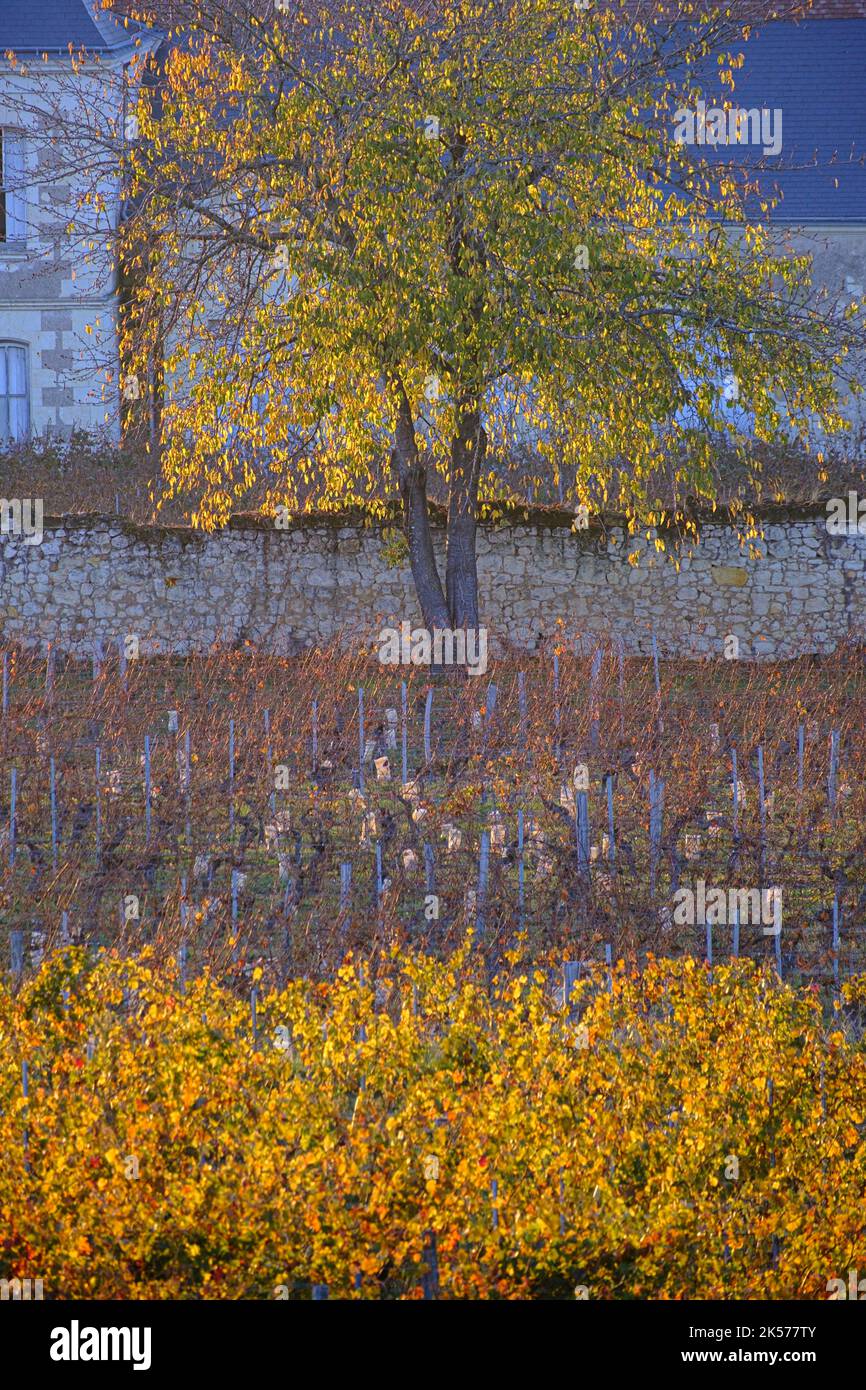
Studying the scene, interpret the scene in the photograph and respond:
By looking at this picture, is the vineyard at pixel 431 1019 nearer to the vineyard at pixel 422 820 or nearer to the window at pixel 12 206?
the vineyard at pixel 422 820

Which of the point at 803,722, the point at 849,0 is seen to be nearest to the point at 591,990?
the point at 803,722

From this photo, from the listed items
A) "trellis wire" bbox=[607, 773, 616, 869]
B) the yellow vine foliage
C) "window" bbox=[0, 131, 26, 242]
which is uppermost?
"window" bbox=[0, 131, 26, 242]

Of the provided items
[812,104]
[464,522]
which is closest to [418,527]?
[464,522]

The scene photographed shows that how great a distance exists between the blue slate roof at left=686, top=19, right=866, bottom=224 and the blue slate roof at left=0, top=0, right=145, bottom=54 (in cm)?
913

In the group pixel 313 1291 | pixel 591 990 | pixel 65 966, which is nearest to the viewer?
pixel 313 1291

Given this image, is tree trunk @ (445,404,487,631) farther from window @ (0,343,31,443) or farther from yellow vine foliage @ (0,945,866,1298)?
yellow vine foliage @ (0,945,866,1298)

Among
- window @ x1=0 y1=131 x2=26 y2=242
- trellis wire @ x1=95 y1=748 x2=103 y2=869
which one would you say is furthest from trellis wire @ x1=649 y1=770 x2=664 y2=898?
window @ x1=0 y1=131 x2=26 y2=242

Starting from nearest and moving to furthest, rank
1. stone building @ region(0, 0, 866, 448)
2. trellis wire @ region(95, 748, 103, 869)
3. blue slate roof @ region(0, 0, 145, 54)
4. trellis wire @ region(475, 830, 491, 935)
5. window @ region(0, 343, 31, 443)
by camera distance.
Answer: trellis wire @ region(475, 830, 491, 935)
trellis wire @ region(95, 748, 103, 869)
stone building @ region(0, 0, 866, 448)
blue slate roof @ region(0, 0, 145, 54)
window @ region(0, 343, 31, 443)

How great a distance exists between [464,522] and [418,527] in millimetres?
546

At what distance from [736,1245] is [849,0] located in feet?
84.7

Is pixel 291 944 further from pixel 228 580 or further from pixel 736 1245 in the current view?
pixel 228 580

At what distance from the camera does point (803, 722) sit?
13.1m

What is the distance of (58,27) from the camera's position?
21594 mm

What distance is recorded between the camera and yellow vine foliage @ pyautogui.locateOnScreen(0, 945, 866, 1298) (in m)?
4.54
